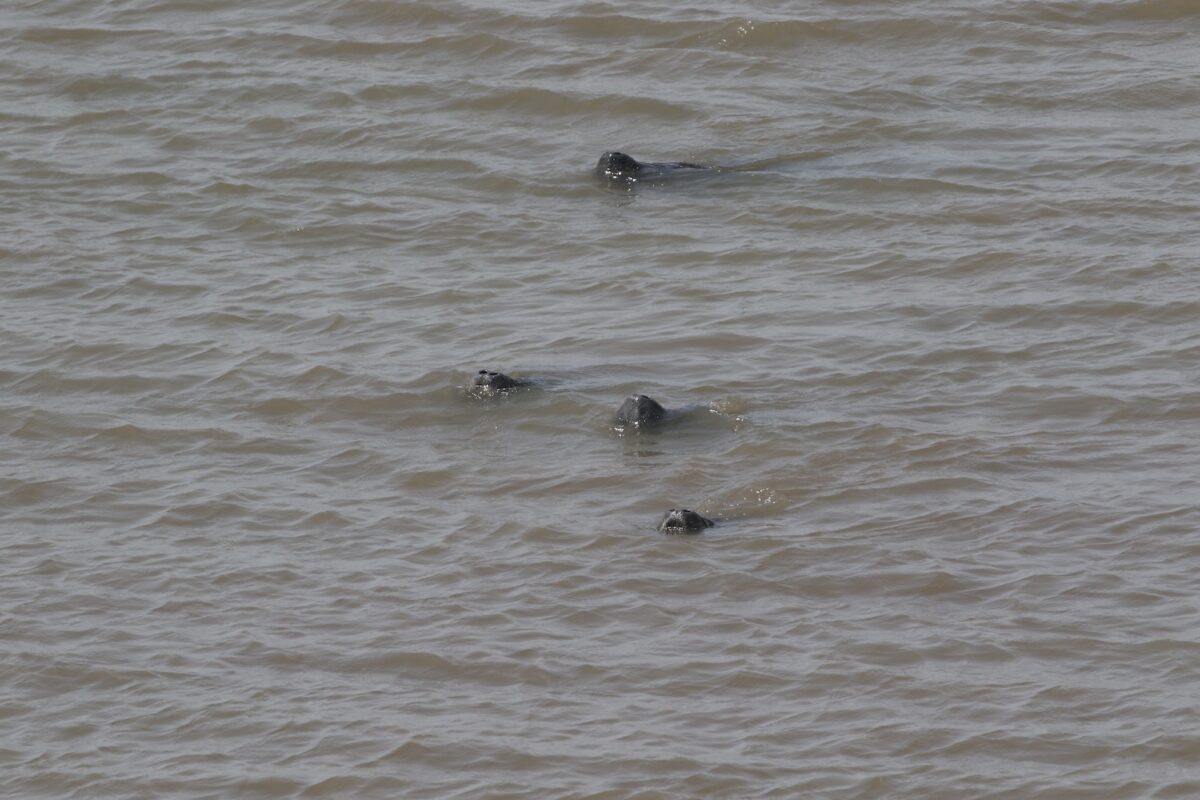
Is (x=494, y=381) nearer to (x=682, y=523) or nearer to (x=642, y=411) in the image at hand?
(x=642, y=411)

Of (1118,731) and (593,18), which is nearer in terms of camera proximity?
(1118,731)

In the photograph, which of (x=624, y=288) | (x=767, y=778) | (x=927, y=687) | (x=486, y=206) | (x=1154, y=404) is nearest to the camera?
(x=767, y=778)

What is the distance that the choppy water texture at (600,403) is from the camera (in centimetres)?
722

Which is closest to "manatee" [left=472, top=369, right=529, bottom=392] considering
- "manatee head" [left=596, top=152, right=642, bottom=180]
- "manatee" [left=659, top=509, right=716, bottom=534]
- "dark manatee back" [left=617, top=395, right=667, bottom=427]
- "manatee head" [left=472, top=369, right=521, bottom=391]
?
"manatee head" [left=472, top=369, right=521, bottom=391]

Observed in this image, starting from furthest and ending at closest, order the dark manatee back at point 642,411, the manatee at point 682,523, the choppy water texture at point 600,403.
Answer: the dark manatee back at point 642,411, the manatee at point 682,523, the choppy water texture at point 600,403

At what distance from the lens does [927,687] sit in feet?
23.8

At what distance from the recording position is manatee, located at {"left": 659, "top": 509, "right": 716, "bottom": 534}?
28.0 feet

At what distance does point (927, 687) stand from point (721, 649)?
0.80 m

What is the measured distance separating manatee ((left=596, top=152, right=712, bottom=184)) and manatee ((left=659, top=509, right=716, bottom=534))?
4.72m

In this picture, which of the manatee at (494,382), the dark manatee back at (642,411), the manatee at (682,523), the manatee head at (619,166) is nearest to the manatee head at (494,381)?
the manatee at (494,382)

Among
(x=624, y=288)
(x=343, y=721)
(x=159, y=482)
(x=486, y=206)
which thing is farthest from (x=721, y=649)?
(x=486, y=206)

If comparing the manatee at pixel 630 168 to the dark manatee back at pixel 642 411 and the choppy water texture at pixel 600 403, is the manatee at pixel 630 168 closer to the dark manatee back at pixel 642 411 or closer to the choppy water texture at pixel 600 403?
the choppy water texture at pixel 600 403

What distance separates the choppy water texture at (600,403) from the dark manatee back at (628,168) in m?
0.22

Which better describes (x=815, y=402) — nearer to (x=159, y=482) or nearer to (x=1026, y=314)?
(x=1026, y=314)
